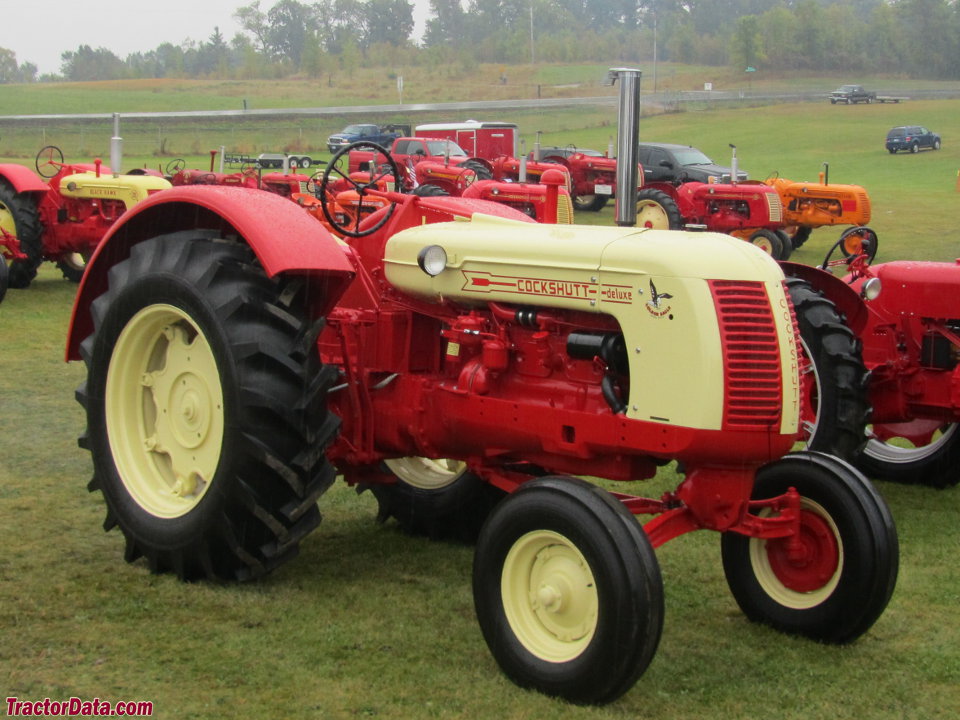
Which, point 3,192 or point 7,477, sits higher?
point 3,192

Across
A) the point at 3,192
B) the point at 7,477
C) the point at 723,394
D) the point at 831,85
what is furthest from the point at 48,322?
the point at 831,85

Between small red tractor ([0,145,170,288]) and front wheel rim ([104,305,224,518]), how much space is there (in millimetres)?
8181

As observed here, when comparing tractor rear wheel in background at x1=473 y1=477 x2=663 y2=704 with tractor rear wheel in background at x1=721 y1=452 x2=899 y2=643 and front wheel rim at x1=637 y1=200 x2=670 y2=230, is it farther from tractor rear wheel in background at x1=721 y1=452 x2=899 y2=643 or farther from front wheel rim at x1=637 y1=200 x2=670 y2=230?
front wheel rim at x1=637 y1=200 x2=670 y2=230

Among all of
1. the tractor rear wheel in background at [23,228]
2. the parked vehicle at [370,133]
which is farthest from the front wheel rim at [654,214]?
the parked vehicle at [370,133]

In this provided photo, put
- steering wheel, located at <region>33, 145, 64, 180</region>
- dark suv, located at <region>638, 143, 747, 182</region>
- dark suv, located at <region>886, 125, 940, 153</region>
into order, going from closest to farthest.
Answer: steering wheel, located at <region>33, 145, 64, 180</region> → dark suv, located at <region>638, 143, 747, 182</region> → dark suv, located at <region>886, 125, 940, 153</region>

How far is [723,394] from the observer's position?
3.59 metres

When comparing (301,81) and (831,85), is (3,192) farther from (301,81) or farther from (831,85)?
(301,81)

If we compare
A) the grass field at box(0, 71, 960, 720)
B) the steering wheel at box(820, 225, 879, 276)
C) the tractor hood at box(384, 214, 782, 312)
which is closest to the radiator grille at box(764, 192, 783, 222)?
the steering wheel at box(820, 225, 879, 276)

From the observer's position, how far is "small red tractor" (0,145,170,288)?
40.4 feet

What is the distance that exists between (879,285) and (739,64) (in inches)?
654

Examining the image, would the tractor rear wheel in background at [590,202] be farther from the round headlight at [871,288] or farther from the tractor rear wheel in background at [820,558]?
the tractor rear wheel in background at [820,558]

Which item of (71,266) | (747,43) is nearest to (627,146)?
(71,266)

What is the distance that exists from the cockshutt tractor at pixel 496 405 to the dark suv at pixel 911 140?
33.3 metres

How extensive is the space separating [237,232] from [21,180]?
29.2 feet
